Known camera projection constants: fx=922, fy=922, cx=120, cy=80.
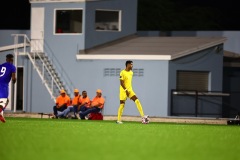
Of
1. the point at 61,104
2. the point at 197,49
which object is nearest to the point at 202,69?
the point at 197,49

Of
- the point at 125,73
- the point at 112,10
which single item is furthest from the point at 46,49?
the point at 125,73

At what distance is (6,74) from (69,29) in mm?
18135

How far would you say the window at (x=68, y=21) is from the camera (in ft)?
146

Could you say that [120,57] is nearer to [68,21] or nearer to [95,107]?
[68,21]

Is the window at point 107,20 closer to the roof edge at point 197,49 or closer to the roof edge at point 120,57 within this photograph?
the roof edge at point 120,57

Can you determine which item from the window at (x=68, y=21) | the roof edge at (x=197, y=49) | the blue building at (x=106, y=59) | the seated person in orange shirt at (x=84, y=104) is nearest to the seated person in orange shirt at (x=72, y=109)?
the seated person in orange shirt at (x=84, y=104)

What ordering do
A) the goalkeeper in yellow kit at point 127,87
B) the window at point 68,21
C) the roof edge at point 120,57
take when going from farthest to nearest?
the window at point 68,21 → the roof edge at point 120,57 → the goalkeeper in yellow kit at point 127,87

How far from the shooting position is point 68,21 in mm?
44875

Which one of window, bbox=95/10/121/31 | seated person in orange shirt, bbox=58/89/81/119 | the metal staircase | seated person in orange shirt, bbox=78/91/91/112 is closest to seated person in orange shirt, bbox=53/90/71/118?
seated person in orange shirt, bbox=58/89/81/119

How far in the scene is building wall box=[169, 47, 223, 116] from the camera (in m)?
42.2

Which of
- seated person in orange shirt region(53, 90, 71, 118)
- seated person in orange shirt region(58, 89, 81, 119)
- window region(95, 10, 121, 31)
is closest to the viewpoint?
seated person in orange shirt region(58, 89, 81, 119)

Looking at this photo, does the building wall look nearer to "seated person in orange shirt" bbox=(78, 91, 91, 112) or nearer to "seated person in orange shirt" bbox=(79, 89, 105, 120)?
"seated person in orange shirt" bbox=(78, 91, 91, 112)

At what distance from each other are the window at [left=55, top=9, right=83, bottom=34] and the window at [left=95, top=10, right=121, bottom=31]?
3.08 feet

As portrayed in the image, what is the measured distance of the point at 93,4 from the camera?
44281 mm
